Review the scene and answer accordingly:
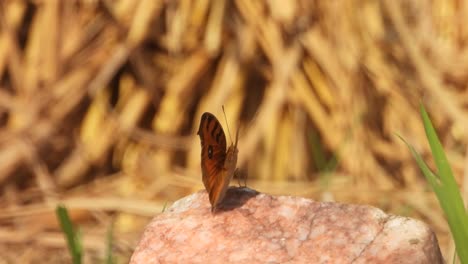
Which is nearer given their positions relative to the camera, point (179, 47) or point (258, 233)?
point (258, 233)

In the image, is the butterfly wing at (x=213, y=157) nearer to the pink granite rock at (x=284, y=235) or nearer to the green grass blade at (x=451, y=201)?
the pink granite rock at (x=284, y=235)

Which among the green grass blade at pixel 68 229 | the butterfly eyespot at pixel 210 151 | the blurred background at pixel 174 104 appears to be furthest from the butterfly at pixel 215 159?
the blurred background at pixel 174 104

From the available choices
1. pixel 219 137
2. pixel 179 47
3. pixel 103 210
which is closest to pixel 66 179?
pixel 103 210

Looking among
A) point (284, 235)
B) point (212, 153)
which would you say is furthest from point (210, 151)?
point (284, 235)

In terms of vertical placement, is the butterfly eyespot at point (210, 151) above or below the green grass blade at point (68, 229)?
above

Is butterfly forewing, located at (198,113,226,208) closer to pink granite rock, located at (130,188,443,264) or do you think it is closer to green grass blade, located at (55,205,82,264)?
pink granite rock, located at (130,188,443,264)

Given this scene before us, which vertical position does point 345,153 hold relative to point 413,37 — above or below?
below

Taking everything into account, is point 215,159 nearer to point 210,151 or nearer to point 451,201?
point 210,151

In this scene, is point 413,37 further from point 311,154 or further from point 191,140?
point 191,140
